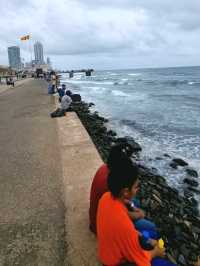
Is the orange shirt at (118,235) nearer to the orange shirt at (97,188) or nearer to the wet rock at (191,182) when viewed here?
the orange shirt at (97,188)

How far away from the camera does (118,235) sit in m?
2.09

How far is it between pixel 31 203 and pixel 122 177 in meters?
2.24

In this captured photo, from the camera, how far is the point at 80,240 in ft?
9.91

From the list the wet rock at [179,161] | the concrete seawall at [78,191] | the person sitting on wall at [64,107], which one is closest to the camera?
the concrete seawall at [78,191]

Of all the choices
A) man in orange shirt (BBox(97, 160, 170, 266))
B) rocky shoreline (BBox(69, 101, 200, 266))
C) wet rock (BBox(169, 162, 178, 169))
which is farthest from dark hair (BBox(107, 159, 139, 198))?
wet rock (BBox(169, 162, 178, 169))

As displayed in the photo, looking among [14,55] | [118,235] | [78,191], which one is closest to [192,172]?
[78,191]

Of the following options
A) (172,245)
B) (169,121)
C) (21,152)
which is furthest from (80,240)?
(169,121)

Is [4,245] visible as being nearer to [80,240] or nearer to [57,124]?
[80,240]

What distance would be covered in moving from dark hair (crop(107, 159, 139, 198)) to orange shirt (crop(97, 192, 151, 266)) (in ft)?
0.32

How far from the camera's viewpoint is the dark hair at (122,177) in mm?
2092

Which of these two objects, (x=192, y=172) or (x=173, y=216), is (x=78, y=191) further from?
(x=192, y=172)

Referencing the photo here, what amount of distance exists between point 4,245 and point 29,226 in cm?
38

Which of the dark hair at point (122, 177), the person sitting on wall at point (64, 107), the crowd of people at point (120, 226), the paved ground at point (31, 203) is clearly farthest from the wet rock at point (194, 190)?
the person sitting on wall at point (64, 107)

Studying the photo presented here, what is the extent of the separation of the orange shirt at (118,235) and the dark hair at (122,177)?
10 centimetres
